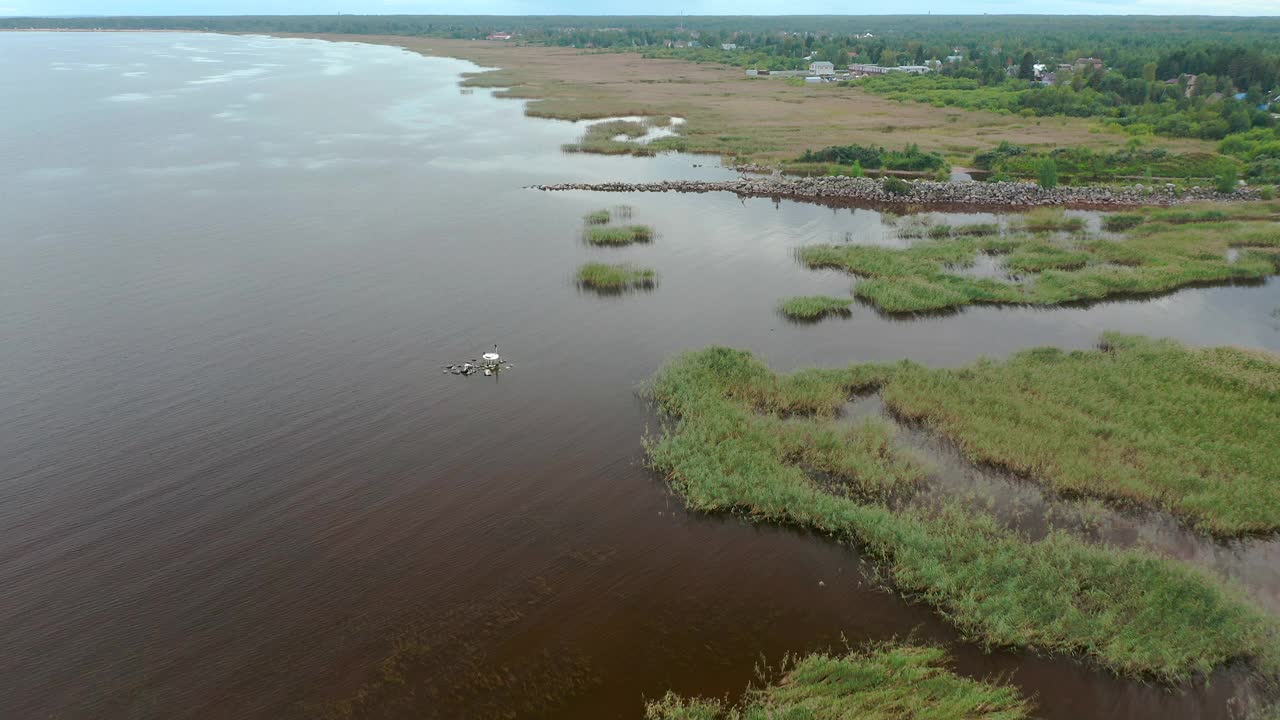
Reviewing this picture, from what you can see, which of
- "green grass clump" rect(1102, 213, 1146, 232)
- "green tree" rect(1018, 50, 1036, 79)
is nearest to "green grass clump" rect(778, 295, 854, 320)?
"green grass clump" rect(1102, 213, 1146, 232)

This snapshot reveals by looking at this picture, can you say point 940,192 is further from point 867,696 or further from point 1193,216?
point 867,696

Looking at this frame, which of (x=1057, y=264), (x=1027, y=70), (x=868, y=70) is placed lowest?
(x=1057, y=264)

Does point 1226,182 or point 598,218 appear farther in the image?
point 1226,182

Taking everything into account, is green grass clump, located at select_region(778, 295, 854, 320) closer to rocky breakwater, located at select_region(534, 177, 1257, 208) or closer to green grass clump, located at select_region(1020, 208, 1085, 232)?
green grass clump, located at select_region(1020, 208, 1085, 232)

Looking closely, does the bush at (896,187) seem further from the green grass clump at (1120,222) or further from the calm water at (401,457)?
the green grass clump at (1120,222)

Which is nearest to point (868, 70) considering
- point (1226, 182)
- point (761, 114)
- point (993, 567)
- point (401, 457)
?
point (761, 114)

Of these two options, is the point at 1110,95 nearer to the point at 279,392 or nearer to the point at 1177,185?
the point at 1177,185
